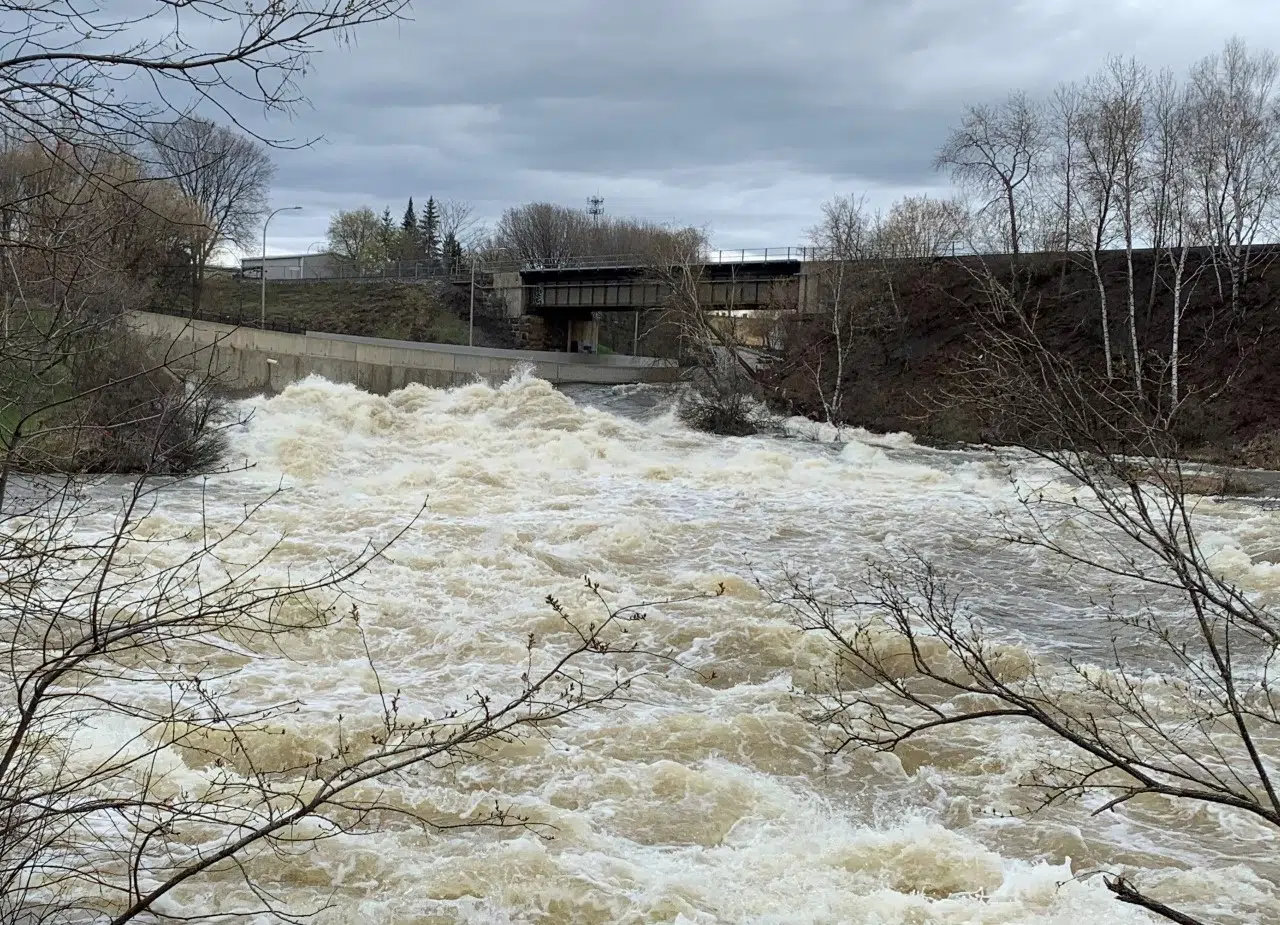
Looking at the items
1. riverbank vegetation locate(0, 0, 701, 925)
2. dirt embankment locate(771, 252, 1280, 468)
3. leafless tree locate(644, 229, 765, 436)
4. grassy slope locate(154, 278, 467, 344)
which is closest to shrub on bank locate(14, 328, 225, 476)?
riverbank vegetation locate(0, 0, 701, 925)

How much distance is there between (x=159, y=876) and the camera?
6.04m

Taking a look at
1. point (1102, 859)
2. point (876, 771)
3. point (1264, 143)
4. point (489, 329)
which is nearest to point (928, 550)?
point (876, 771)

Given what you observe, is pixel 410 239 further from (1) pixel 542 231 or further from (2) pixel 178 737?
(2) pixel 178 737

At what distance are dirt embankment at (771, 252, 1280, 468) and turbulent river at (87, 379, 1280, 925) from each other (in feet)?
34.6

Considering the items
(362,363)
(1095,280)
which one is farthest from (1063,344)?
(362,363)

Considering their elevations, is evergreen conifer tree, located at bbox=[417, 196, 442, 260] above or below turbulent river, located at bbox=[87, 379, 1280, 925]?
above

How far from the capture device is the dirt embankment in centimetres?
2897

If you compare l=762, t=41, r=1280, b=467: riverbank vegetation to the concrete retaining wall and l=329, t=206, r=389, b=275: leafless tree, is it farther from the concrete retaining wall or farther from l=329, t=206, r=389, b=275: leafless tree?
l=329, t=206, r=389, b=275: leafless tree

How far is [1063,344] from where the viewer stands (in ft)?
120

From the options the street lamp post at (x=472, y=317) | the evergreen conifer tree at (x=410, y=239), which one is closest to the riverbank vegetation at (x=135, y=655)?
the street lamp post at (x=472, y=317)

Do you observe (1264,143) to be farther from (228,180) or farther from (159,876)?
(228,180)

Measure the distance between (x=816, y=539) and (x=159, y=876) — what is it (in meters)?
12.4

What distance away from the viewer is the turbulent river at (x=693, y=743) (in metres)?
6.21

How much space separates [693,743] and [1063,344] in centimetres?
3219
